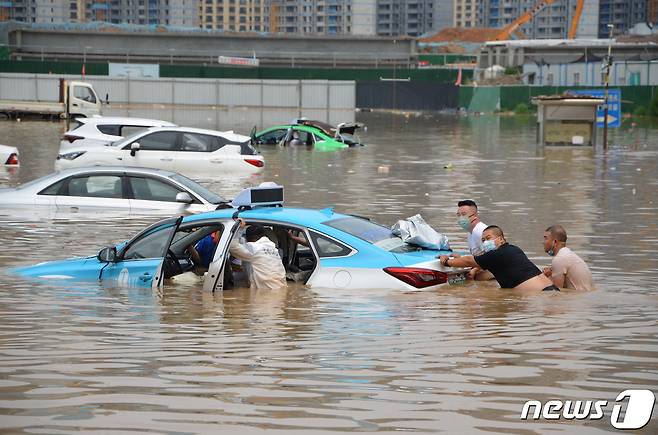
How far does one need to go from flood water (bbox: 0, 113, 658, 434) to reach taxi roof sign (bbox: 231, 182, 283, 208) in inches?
34.8

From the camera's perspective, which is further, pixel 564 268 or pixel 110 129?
pixel 110 129

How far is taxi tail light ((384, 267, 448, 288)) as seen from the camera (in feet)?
39.1

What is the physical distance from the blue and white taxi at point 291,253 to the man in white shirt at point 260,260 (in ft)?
0.43

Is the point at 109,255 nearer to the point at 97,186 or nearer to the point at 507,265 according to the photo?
the point at 507,265

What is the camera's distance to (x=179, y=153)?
28516 mm

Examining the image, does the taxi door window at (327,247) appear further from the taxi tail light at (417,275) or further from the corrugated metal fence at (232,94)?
the corrugated metal fence at (232,94)

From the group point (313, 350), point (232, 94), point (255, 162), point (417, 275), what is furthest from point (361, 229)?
point (232, 94)

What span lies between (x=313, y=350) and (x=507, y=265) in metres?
3.33

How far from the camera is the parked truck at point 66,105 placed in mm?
52031

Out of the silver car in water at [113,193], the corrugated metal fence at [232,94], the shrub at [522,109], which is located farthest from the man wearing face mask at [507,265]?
the shrub at [522,109]

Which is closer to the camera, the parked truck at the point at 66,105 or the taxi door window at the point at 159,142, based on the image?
the taxi door window at the point at 159,142

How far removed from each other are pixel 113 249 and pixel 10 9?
4551 inches

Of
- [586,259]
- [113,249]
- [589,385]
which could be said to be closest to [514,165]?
[586,259]

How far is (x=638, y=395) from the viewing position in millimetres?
8273
